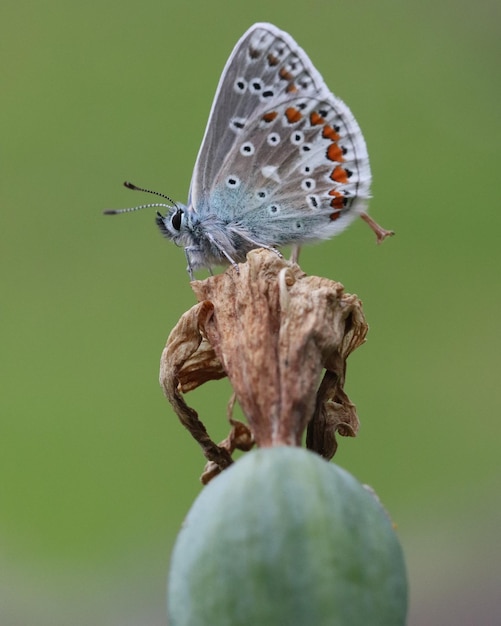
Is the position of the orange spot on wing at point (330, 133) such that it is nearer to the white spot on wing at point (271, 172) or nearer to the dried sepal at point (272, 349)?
the white spot on wing at point (271, 172)

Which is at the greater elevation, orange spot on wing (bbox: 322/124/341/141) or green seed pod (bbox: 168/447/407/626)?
orange spot on wing (bbox: 322/124/341/141)

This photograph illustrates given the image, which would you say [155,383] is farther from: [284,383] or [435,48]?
[284,383]

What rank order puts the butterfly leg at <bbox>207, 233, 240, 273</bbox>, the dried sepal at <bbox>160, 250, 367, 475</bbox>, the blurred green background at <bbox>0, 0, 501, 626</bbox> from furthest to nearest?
the blurred green background at <bbox>0, 0, 501, 626</bbox> < the butterfly leg at <bbox>207, 233, 240, 273</bbox> < the dried sepal at <bbox>160, 250, 367, 475</bbox>

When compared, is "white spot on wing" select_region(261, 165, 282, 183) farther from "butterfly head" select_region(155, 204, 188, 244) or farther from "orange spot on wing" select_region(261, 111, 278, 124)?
"butterfly head" select_region(155, 204, 188, 244)

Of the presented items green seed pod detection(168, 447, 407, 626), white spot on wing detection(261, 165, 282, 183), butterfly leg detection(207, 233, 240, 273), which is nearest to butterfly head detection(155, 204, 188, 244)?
butterfly leg detection(207, 233, 240, 273)

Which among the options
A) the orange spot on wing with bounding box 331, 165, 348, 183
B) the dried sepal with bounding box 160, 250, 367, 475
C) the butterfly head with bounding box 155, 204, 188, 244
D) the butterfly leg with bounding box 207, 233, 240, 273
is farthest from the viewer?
the butterfly head with bounding box 155, 204, 188, 244

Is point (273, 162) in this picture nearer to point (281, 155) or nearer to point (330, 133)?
point (281, 155)

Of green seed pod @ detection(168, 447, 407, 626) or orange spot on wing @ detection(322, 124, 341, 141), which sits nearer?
green seed pod @ detection(168, 447, 407, 626)

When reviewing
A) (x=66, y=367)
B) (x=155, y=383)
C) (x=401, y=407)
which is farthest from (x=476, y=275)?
(x=66, y=367)
